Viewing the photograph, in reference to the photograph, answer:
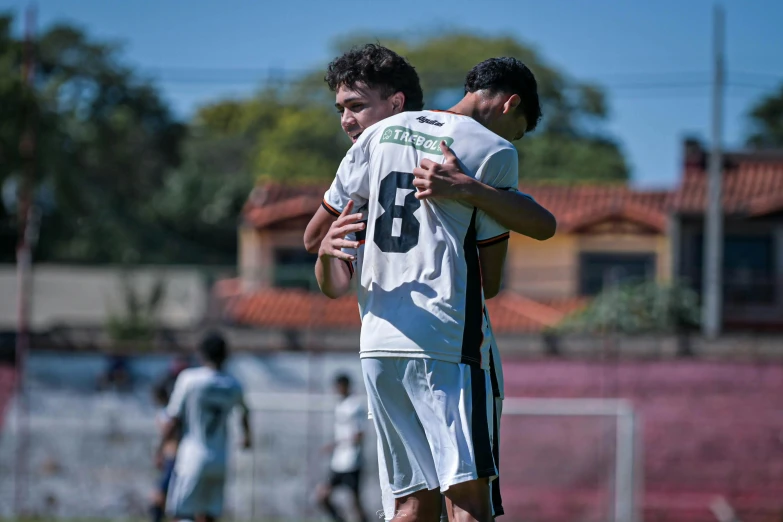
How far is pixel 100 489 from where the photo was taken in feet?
55.3

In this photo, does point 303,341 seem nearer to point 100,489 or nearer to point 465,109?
Result: point 100,489

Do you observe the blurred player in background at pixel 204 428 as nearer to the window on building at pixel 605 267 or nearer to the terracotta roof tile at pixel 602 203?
the window on building at pixel 605 267

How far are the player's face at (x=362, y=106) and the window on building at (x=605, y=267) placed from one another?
15.5 metres

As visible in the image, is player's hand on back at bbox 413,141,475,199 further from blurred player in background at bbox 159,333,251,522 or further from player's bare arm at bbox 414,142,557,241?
blurred player in background at bbox 159,333,251,522

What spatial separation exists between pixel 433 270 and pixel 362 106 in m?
0.85

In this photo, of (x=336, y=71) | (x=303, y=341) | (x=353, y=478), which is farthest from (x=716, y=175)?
(x=336, y=71)

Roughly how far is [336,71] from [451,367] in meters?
1.23

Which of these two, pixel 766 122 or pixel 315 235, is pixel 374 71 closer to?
pixel 315 235

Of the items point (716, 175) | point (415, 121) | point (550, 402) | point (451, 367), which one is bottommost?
point (550, 402)

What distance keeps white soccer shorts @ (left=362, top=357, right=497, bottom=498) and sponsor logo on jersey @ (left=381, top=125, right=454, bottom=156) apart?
27.3 inches

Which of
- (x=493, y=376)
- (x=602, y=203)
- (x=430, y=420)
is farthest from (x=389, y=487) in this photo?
(x=602, y=203)

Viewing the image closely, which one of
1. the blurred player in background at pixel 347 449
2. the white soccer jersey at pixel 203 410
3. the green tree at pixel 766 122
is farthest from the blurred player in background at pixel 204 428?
the green tree at pixel 766 122

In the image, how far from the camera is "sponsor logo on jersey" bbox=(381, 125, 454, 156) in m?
3.91

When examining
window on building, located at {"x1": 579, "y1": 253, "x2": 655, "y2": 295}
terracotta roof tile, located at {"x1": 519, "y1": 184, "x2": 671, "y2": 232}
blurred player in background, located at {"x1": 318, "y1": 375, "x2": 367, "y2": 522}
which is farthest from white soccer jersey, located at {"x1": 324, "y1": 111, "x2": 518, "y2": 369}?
terracotta roof tile, located at {"x1": 519, "y1": 184, "x2": 671, "y2": 232}
